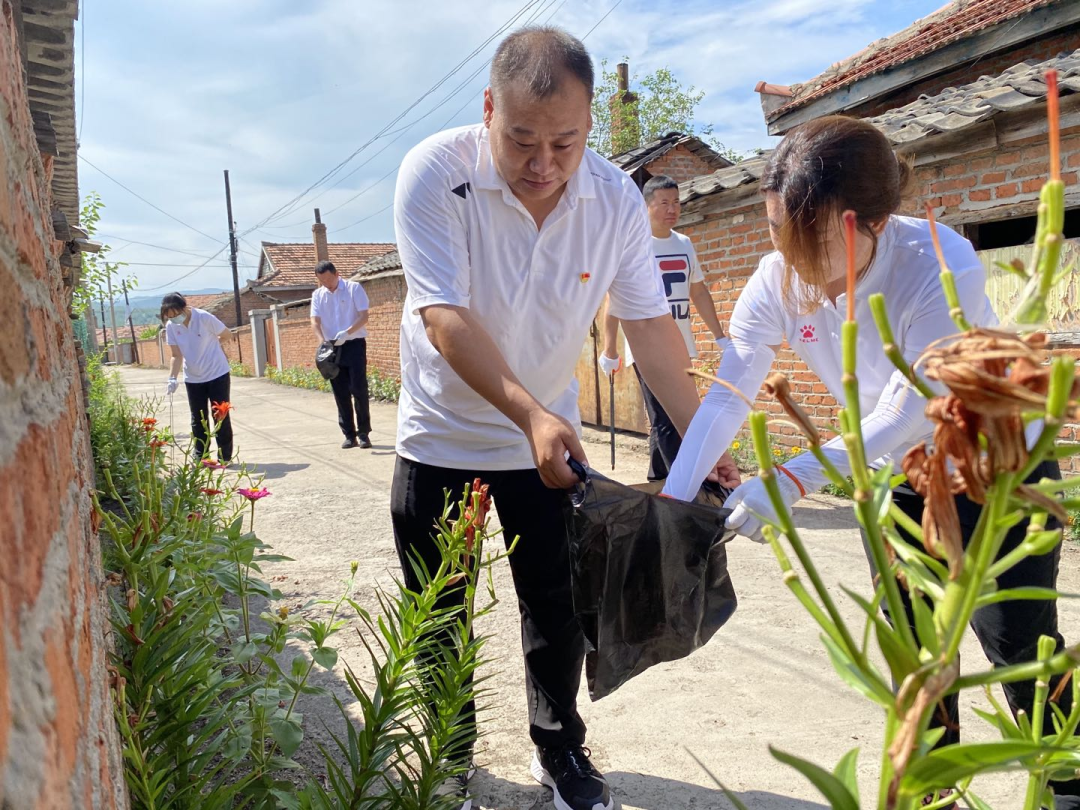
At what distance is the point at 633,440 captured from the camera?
8.25 metres

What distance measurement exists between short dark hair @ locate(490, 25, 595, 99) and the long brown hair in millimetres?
503

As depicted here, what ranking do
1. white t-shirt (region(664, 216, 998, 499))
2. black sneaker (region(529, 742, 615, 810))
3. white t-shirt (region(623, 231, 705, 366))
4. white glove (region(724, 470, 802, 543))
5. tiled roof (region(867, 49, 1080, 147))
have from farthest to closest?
white t-shirt (region(623, 231, 705, 366)) < tiled roof (region(867, 49, 1080, 147)) < black sneaker (region(529, 742, 615, 810)) < white glove (region(724, 470, 802, 543)) < white t-shirt (region(664, 216, 998, 499))

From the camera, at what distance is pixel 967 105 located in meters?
5.20

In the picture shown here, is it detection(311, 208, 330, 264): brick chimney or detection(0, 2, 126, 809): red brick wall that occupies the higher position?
detection(311, 208, 330, 264): brick chimney

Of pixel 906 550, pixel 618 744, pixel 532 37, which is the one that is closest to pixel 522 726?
pixel 618 744

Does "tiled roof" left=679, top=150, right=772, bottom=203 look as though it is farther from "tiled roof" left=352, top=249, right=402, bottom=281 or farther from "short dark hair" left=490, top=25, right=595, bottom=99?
"tiled roof" left=352, top=249, right=402, bottom=281

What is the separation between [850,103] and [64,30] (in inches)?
315

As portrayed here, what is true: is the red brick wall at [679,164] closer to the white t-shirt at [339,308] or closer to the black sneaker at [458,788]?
the white t-shirt at [339,308]

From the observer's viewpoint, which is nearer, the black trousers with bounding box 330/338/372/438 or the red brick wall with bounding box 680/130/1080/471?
the red brick wall with bounding box 680/130/1080/471

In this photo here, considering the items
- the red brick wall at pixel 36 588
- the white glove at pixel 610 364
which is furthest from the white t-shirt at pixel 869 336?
the white glove at pixel 610 364

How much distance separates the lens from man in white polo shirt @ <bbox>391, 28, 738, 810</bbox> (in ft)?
6.18

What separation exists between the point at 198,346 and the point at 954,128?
605 centimetres

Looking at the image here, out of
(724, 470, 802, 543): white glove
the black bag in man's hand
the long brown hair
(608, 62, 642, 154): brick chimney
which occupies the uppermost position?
(608, 62, 642, 154): brick chimney

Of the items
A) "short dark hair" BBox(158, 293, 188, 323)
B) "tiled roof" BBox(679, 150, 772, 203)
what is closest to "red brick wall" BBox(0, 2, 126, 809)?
"tiled roof" BBox(679, 150, 772, 203)
